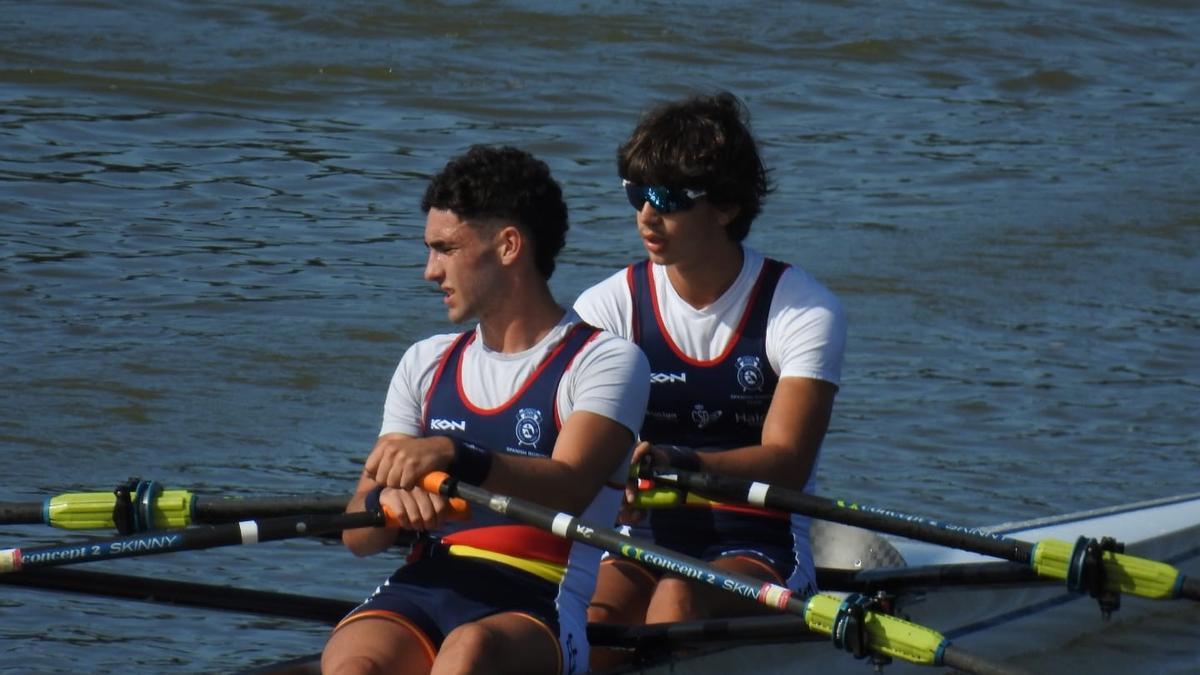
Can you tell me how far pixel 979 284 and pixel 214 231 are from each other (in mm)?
4180

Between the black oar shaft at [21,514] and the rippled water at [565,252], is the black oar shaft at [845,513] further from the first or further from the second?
the rippled water at [565,252]

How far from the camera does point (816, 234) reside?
1040 centimetres

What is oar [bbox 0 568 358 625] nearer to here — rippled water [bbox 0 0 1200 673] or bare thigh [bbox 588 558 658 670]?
bare thigh [bbox 588 558 658 670]

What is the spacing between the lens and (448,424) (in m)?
3.64

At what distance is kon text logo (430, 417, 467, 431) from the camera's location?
363 cm

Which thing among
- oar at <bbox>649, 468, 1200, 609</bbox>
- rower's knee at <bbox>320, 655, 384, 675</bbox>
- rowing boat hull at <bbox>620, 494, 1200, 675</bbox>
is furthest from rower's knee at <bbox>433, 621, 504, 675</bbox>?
oar at <bbox>649, 468, 1200, 609</bbox>

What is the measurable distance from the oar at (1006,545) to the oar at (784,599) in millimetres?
290

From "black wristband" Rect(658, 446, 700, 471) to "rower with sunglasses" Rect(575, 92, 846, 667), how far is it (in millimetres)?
52

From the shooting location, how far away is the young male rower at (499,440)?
3412 millimetres

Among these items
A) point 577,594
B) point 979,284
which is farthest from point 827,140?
point 577,594

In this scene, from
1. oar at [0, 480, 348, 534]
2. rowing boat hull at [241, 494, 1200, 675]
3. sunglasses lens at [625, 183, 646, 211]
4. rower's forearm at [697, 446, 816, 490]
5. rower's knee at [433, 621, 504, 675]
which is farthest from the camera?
rowing boat hull at [241, 494, 1200, 675]

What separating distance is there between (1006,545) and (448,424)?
131 centimetres

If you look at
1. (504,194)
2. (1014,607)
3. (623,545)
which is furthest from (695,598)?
(1014,607)

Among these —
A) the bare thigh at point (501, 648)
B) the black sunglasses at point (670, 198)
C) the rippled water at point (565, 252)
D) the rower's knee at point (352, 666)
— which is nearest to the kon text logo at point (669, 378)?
the black sunglasses at point (670, 198)
